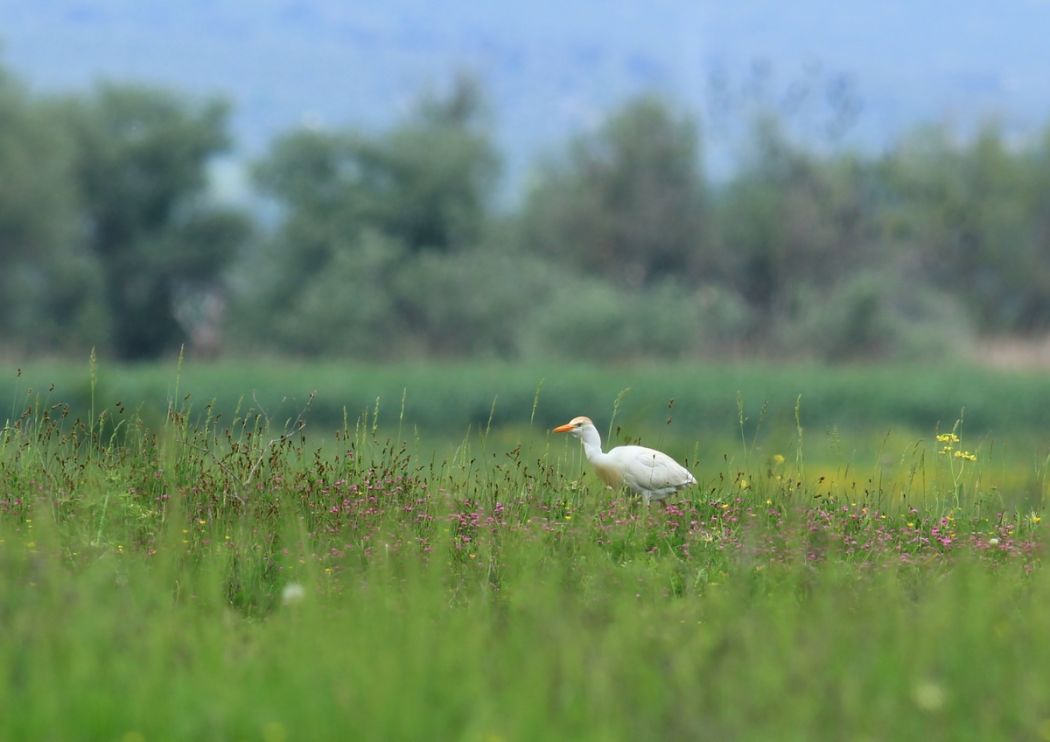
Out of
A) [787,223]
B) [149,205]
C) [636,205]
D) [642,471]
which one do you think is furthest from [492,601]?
[149,205]

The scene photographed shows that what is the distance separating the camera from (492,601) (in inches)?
313

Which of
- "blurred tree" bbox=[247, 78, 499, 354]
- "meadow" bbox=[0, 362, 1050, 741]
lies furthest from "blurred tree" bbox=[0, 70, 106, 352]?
"meadow" bbox=[0, 362, 1050, 741]

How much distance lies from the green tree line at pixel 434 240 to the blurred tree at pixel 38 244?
8 centimetres

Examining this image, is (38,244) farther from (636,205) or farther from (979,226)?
(979,226)

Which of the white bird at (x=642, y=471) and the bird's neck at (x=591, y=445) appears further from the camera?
the bird's neck at (x=591, y=445)

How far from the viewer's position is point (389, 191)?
51.0 metres

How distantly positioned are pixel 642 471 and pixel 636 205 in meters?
45.6

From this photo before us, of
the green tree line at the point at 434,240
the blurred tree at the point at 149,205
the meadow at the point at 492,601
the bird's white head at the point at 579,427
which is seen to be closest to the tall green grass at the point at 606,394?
the green tree line at the point at 434,240

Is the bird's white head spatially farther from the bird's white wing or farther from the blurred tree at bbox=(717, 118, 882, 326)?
the blurred tree at bbox=(717, 118, 882, 326)

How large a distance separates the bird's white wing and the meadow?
0.22 meters

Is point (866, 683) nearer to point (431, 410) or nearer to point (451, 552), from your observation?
point (451, 552)

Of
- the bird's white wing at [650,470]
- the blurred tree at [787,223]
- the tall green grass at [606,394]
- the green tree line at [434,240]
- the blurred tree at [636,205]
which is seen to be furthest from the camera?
the blurred tree at [636,205]

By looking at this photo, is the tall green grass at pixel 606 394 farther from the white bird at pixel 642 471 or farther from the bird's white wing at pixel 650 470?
the bird's white wing at pixel 650 470

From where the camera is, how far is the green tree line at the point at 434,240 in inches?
1839
